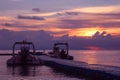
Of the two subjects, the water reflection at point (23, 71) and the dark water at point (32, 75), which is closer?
the dark water at point (32, 75)

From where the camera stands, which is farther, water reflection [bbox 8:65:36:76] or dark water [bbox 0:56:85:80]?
water reflection [bbox 8:65:36:76]

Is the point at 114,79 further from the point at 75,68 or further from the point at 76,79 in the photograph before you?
the point at 75,68

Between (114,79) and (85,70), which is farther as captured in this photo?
(85,70)

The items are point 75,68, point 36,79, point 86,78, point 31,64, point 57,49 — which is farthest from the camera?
point 57,49

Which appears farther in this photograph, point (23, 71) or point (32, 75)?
point (23, 71)

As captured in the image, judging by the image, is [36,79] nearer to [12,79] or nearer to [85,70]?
[12,79]

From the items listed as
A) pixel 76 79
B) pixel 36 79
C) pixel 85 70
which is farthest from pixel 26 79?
pixel 85 70

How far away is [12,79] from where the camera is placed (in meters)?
31.9

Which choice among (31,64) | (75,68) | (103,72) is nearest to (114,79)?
(103,72)

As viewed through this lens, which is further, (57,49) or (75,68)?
(57,49)

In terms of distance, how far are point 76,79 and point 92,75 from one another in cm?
257

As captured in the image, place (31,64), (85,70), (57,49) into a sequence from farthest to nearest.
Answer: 1. (57,49)
2. (31,64)
3. (85,70)

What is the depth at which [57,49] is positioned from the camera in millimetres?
80750

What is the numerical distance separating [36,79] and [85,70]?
833cm
